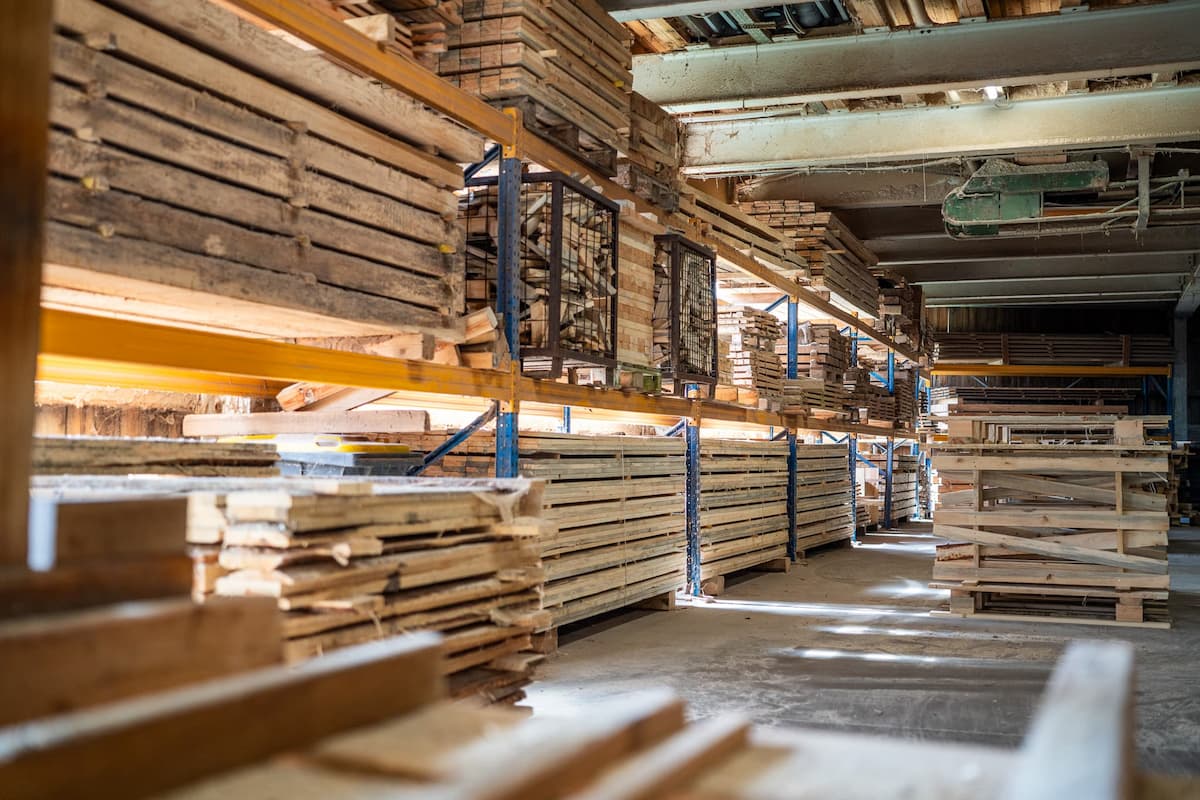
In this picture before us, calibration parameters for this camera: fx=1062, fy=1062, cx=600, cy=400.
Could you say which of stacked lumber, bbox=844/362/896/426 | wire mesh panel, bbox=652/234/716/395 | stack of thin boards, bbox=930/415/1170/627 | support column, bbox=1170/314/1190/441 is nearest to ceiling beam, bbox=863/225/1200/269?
stacked lumber, bbox=844/362/896/426

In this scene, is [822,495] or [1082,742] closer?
[1082,742]

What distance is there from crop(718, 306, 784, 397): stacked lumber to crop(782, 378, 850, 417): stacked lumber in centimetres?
31

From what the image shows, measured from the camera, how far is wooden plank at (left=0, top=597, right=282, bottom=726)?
143 cm

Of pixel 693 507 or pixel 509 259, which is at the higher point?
pixel 509 259

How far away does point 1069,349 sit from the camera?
29.2 m

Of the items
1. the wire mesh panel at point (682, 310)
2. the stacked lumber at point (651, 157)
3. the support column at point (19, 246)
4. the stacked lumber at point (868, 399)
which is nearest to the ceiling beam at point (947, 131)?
the stacked lumber at point (651, 157)

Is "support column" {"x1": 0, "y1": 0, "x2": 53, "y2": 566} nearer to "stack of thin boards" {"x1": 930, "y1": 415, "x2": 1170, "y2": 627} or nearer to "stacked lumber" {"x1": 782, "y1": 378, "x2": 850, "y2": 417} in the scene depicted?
"stack of thin boards" {"x1": 930, "y1": 415, "x2": 1170, "y2": 627}

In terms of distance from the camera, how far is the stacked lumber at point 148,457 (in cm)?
416

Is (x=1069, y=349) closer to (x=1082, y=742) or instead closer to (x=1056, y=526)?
(x=1056, y=526)

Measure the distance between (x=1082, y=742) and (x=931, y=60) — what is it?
10669 mm

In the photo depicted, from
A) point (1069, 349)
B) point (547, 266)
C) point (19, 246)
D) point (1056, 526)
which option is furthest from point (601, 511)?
point (1069, 349)

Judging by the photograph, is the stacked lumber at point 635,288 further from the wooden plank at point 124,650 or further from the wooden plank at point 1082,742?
the wooden plank at point 1082,742

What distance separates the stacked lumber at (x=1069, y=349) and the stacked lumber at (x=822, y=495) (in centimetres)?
1169

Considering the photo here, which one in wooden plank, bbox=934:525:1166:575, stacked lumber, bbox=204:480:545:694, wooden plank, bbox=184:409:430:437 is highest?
wooden plank, bbox=184:409:430:437
